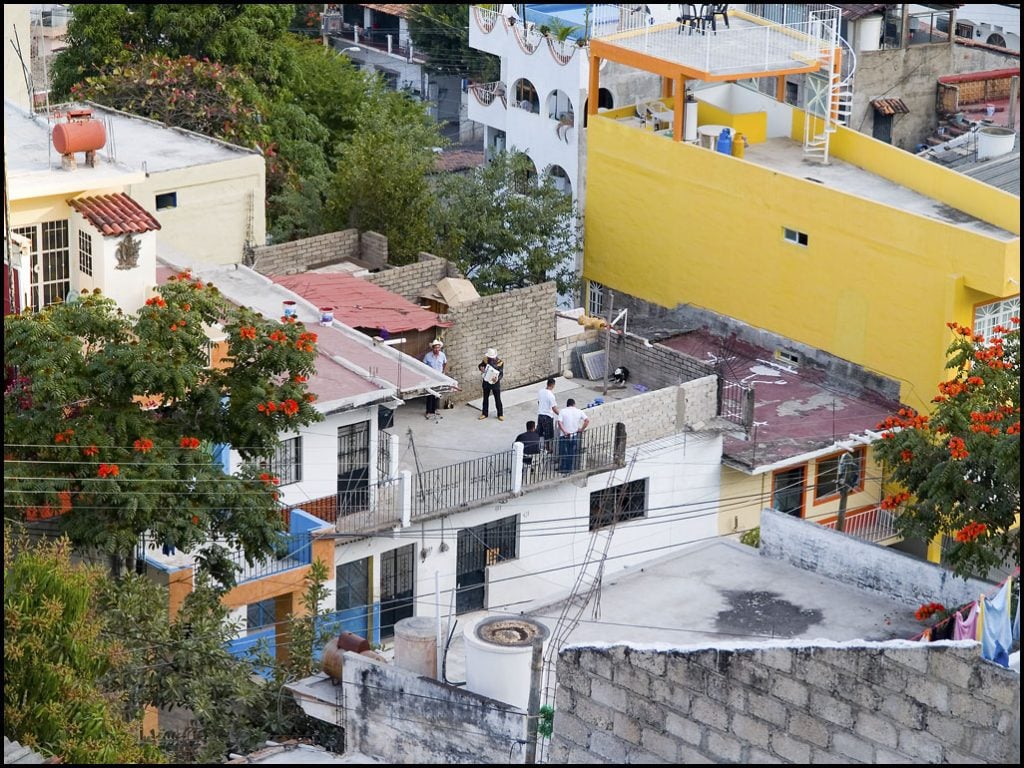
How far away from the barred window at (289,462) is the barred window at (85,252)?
4.86 meters

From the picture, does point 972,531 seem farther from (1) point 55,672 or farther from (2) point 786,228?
(1) point 55,672

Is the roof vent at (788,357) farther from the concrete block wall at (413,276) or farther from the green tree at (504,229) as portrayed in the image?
the concrete block wall at (413,276)

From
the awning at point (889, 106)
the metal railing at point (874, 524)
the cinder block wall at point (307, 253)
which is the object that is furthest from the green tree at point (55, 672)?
the awning at point (889, 106)

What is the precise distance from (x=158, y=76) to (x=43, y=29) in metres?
19.9

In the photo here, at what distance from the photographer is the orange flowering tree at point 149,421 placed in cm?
2972

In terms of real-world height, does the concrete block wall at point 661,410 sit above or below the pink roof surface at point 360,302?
below

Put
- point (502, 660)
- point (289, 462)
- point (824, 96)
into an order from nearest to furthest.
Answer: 1. point (502, 660)
2. point (289, 462)
3. point (824, 96)

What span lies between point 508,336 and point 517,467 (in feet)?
17.5

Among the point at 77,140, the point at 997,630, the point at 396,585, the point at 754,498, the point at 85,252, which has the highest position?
the point at 997,630

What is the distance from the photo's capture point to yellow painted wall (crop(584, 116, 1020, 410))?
43.5 meters

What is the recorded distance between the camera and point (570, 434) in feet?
129

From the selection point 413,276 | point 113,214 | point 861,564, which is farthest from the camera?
point 413,276

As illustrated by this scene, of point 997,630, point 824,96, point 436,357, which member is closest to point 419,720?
point 997,630

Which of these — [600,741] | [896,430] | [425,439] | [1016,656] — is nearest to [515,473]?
[425,439]
